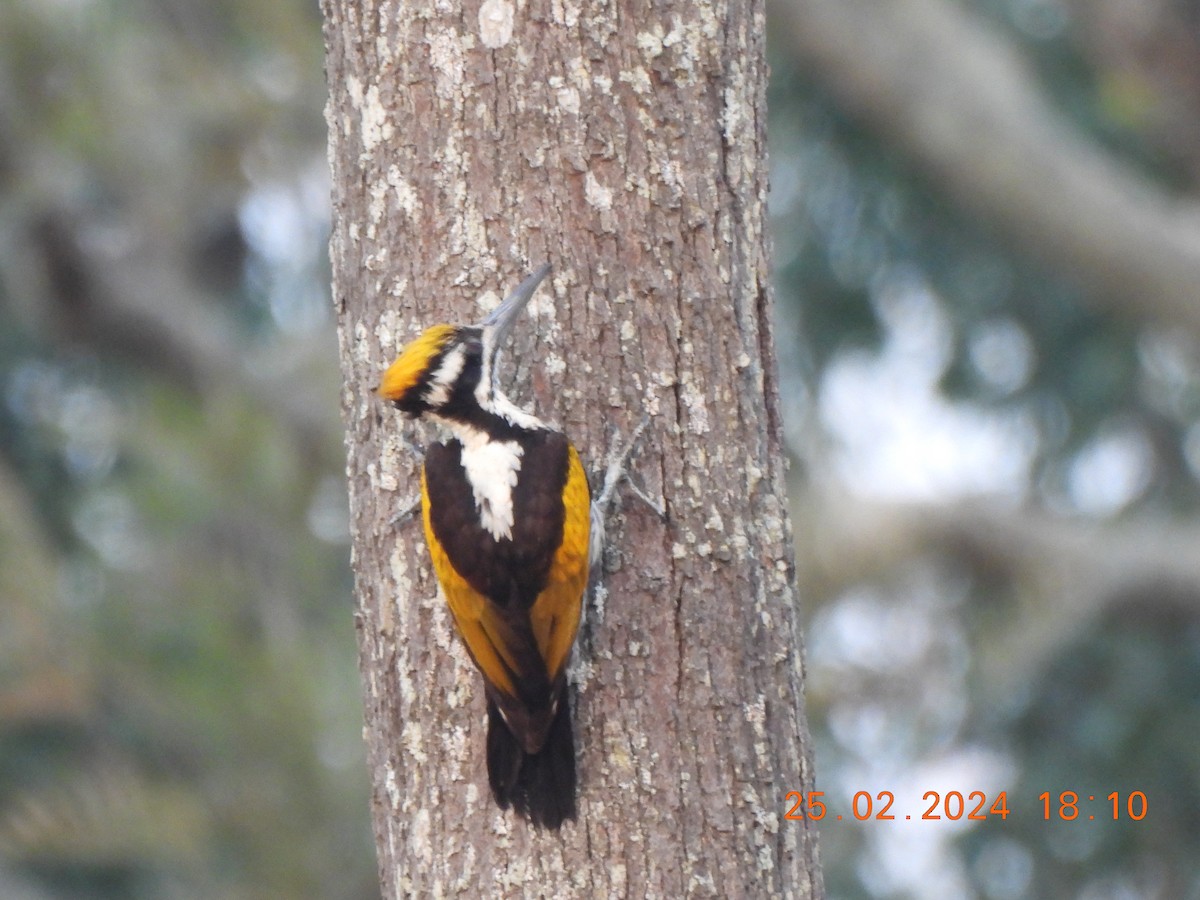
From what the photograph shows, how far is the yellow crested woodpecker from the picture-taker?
3006mm

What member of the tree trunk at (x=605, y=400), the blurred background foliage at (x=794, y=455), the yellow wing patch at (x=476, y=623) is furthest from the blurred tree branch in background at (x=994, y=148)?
the yellow wing patch at (x=476, y=623)

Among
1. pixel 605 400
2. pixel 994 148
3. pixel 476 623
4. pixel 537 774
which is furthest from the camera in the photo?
pixel 994 148

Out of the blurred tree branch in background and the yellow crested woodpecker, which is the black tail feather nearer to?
the yellow crested woodpecker

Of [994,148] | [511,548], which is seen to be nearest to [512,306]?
[511,548]

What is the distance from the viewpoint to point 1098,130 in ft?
37.7

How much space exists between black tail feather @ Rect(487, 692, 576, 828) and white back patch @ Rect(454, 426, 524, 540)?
0.35 meters

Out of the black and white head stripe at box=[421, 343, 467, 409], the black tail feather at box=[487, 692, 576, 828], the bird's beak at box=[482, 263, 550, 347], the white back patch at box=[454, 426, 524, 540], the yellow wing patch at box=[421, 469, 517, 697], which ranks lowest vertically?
the black tail feather at box=[487, 692, 576, 828]

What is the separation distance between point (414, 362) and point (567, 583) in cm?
51

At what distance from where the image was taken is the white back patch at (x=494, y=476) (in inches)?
125

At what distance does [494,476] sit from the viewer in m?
3.25

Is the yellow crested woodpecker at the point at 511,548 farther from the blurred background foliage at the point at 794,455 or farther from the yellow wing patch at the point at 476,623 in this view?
the blurred background foliage at the point at 794,455

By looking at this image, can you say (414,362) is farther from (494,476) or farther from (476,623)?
(476,623)

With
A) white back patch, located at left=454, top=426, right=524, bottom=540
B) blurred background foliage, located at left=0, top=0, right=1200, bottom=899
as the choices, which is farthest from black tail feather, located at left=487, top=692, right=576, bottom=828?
blurred background foliage, located at left=0, top=0, right=1200, bottom=899

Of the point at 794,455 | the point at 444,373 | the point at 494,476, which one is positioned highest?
the point at 794,455
